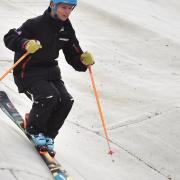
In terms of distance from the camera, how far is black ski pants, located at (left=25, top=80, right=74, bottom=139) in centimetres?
523

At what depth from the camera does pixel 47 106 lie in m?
5.21

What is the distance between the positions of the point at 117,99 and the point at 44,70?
3.78 metres

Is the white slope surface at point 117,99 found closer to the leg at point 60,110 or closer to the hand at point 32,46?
the leg at point 60,110

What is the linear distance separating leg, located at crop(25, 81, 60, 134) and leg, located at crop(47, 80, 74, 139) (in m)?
0.14

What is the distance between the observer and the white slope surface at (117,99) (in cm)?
598

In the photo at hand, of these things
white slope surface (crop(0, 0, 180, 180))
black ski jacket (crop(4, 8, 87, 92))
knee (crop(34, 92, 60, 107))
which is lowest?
white slope surface (crop(0, 0, 180, 180))

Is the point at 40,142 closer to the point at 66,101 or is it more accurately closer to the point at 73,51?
the point at 66,101

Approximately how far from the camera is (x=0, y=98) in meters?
6.53

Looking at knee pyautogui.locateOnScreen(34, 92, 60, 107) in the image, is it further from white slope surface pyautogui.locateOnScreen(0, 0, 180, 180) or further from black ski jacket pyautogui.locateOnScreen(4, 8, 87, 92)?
white slope surface pyautogui.locateOnScreen(0, 0, 180, 180)

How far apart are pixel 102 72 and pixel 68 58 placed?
4319 mm

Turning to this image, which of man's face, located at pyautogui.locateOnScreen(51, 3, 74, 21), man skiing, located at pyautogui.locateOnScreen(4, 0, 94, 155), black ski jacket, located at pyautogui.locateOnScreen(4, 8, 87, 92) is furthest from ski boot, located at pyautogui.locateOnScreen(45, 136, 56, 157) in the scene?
man's face, located at pyautogui.locateOnScreen(51, 3, 74, 21)

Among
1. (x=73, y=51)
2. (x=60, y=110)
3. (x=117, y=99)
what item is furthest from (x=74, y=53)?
(x=117, y=99)

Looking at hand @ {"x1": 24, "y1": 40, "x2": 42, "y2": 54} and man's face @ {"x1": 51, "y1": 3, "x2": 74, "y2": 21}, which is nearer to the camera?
hand @ {"x1": 24, "y1": 40, "x2": 42, "y2": 54}

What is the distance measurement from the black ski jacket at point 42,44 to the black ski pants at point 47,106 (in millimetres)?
128
